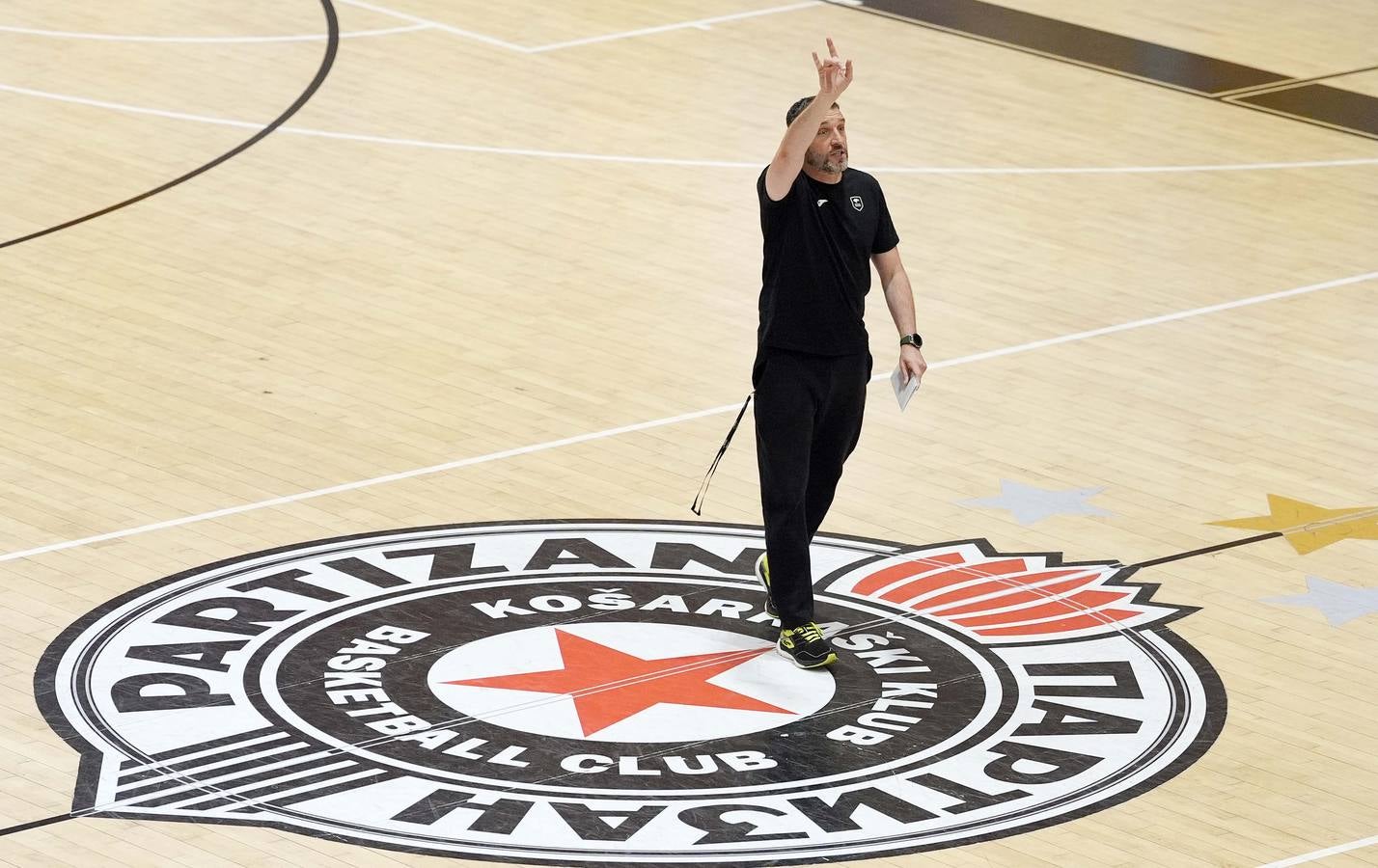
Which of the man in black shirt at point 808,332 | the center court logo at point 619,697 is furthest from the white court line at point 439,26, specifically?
the man in black shirt at point 808,332

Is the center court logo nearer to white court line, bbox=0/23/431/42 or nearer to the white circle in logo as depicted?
the white circle in logo

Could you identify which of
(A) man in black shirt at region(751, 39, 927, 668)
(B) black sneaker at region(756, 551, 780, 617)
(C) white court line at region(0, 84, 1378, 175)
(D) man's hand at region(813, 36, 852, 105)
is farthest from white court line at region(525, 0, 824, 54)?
(D) man's hand at region(813, 36, 852, 105)

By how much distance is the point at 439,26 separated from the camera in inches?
603

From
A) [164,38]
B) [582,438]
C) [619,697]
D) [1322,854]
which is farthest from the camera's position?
[164,38]

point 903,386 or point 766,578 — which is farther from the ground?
point 903,386

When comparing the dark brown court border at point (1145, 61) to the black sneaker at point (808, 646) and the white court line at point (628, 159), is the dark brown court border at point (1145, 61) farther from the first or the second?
the black sneaker at point (808, 646)

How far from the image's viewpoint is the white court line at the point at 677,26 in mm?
15016

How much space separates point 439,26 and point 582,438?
7304mm

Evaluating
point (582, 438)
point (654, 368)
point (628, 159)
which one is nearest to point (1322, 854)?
point (582, 438)

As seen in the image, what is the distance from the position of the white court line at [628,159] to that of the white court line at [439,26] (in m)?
2.36

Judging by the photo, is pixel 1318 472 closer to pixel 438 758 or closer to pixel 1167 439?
pixel 1167 439

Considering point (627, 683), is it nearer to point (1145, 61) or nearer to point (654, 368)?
point (654, 368)

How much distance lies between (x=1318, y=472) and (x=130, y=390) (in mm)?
4779

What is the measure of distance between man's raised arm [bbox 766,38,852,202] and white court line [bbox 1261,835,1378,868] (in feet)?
7.62
